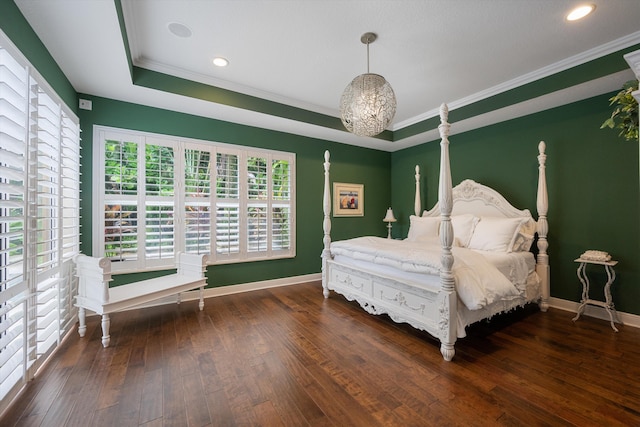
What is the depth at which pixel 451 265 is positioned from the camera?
90.7 inches

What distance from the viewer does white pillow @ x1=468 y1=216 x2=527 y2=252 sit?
334 centimetres

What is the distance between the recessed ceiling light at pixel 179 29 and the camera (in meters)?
2.41

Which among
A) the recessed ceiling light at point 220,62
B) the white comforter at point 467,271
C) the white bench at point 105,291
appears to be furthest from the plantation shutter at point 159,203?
the white comforter at point 467,271

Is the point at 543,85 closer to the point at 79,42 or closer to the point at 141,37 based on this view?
the point at 141,37

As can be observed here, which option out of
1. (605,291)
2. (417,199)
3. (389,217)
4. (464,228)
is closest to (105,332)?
(464,228)

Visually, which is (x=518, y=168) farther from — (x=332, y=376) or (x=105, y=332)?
(x=105, y=332)

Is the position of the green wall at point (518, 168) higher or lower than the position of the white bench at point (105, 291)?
higher

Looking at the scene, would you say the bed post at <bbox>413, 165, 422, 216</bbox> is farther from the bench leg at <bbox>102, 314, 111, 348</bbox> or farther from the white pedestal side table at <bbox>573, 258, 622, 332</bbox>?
the bench leg at <bbox>102, 314, 111, 348</bbox>

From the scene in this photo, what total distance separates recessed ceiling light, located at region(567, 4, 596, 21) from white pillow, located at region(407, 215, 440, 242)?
8.87ft

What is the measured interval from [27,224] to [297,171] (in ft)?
11.1

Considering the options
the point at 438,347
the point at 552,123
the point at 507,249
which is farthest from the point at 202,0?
the point at 552,123

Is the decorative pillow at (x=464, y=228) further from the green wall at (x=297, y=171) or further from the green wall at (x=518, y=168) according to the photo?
the green wall at (x=297, y=171)

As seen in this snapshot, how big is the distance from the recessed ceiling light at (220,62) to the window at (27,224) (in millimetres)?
1473

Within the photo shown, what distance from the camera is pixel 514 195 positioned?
3.97 m
